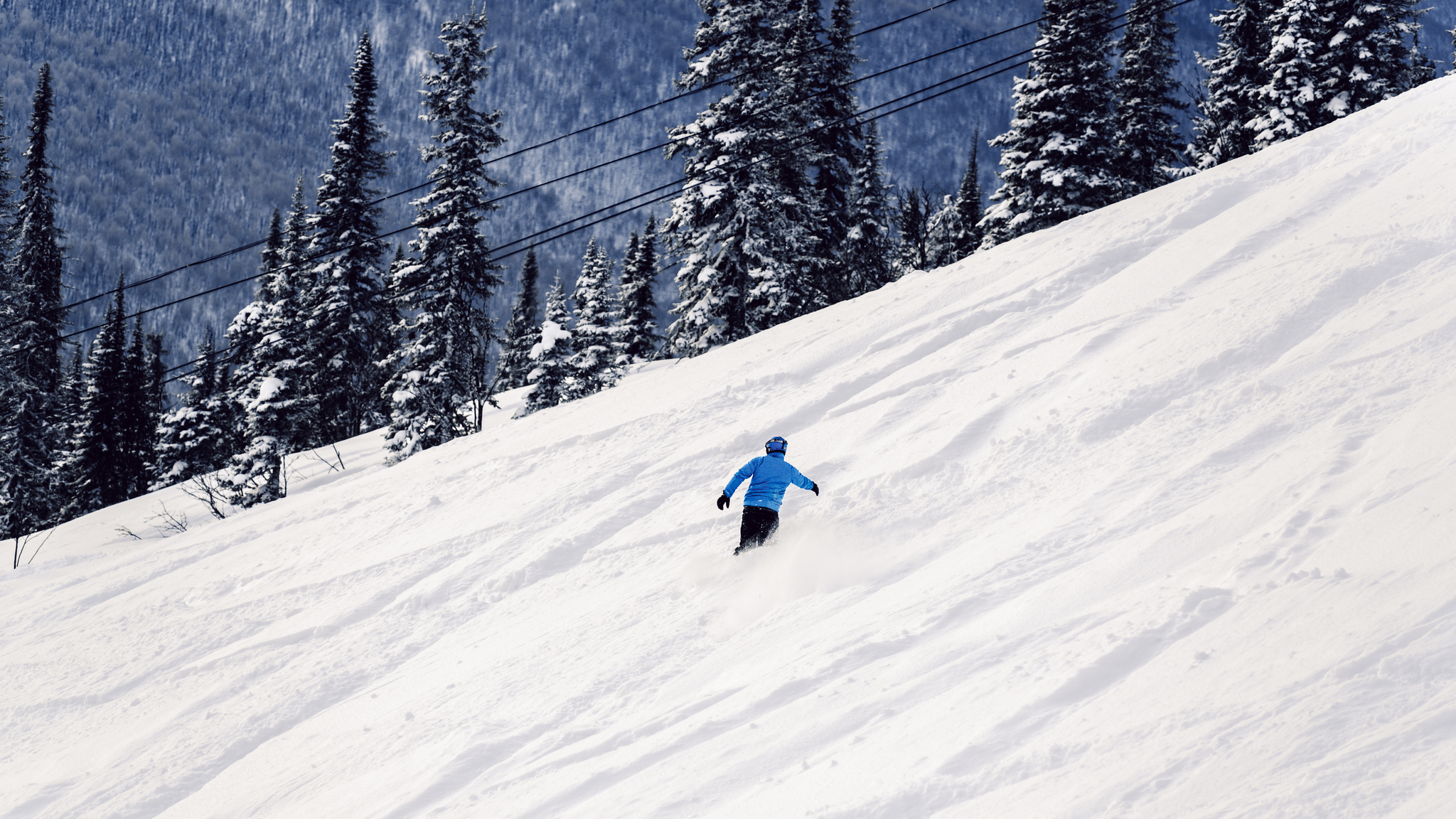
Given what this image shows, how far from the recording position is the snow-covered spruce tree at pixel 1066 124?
27328 mm

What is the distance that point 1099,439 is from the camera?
26.9ft

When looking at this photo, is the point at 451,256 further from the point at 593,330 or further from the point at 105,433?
the point at 105,433

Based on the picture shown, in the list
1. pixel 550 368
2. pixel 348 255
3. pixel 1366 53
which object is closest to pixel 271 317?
pixel 348 255

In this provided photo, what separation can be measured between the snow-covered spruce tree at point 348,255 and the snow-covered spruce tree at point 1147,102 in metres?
26.6

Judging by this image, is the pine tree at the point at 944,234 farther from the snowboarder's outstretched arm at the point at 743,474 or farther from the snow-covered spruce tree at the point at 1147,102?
the snowboarder's outstretched arm at the point at 743,474

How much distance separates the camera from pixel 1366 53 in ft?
84.8

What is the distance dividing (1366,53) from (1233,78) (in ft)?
24.4

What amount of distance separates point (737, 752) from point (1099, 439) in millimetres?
4731

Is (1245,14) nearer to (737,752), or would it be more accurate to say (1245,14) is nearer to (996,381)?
(996,381)

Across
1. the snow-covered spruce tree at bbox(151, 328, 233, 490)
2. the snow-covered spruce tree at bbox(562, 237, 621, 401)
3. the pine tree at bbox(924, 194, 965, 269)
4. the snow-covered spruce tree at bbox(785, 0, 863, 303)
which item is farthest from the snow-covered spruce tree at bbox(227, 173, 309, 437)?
the pine tree at bbox(924, 194, 965, 269)

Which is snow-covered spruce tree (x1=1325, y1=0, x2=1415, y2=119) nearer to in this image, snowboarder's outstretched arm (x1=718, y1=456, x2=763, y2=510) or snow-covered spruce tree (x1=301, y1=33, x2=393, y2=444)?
snowboarder's outstretched arm (x1=718, y1=456, x2=763, y2=510)

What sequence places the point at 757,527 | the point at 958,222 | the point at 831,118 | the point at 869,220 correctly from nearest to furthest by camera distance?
the point at 757,527 → the point at 831,118 → the point at 869,220 → the point at 958,222

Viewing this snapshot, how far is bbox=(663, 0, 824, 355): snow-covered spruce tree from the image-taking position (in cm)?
2512

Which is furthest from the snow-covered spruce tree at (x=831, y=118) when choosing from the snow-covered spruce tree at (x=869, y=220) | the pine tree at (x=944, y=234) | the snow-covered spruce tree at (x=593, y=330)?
the pine tree at (x=944, y=234)
